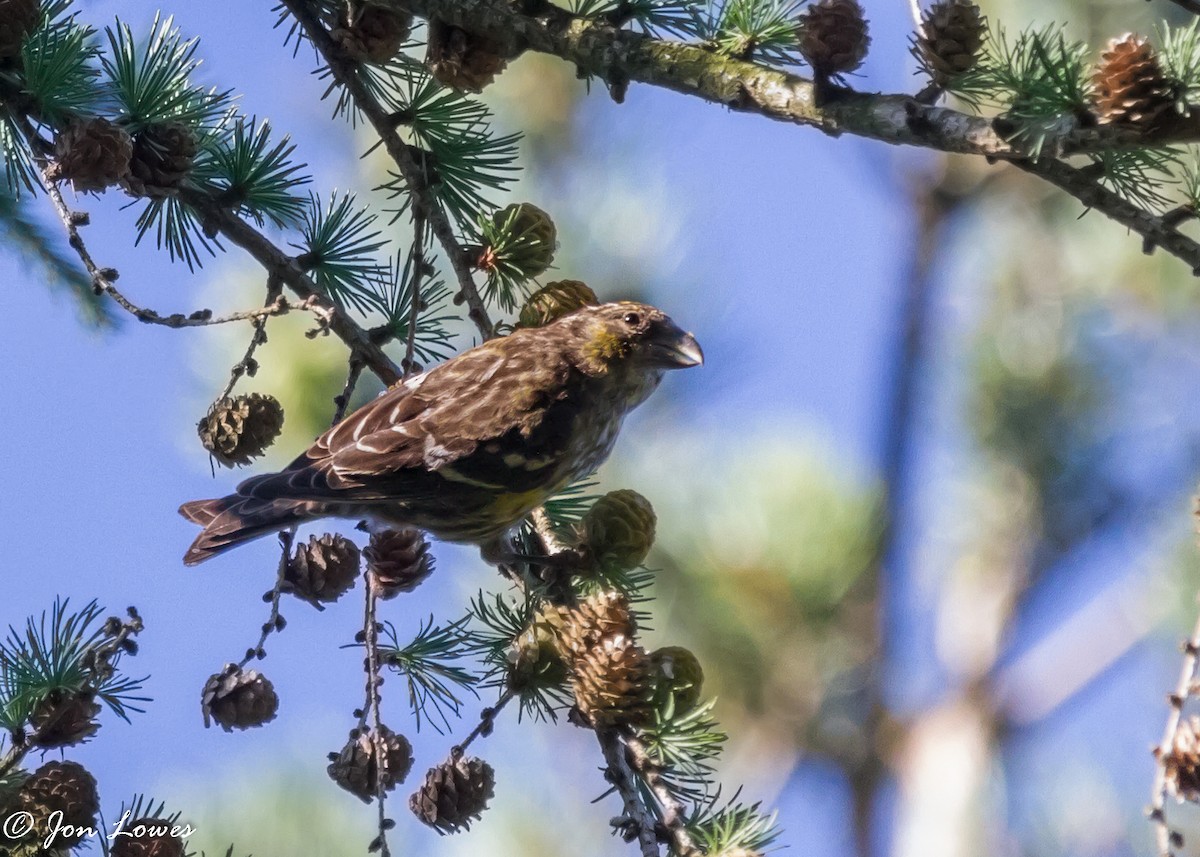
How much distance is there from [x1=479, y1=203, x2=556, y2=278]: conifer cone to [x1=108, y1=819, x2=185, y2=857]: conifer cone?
107cm

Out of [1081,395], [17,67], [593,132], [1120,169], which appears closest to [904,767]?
[1081,395]

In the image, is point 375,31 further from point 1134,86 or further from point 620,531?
point 1134,86

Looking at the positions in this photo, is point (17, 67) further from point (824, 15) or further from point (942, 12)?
point (942, 12)

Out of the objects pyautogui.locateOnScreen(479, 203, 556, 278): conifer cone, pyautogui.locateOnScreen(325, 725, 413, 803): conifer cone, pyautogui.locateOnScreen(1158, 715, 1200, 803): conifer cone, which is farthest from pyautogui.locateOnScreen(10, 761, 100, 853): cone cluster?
pyautogui.locateOnScreen(1158, 715, 1200, 803): conifer cone

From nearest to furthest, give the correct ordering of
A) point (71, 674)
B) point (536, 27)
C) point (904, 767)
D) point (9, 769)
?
point (9, 769) → point (71, 674) → point (536, 27) → point (904, 767)

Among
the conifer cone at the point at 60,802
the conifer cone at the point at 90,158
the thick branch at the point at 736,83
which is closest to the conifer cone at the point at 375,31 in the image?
the thick branch at the point at 736,83

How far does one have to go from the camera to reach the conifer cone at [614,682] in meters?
1.66

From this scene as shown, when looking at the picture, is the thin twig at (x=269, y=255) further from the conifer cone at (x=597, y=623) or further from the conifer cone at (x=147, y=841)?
the conifer cone at (x=147, y=841)

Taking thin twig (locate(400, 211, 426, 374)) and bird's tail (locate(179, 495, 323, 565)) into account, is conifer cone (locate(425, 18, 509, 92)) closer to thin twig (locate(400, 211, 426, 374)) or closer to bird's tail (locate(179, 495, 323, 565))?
thin twig (locate(400, 211, 426, 374))

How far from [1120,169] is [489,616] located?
1.14 metres

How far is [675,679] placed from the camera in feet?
5.73

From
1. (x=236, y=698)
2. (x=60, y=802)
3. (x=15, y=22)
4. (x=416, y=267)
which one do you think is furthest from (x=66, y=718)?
(x=15, y=22)

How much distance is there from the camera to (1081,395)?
4.44m

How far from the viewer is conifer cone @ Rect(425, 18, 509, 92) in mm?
1982
